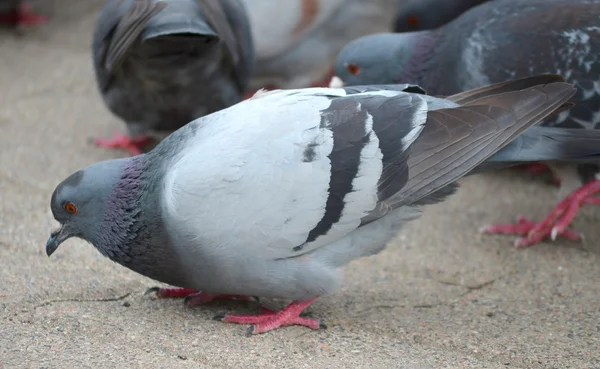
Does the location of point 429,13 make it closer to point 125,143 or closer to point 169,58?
point 169,58

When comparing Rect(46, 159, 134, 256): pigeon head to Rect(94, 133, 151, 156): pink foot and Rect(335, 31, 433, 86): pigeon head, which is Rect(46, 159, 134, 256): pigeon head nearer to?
Rect(335, 31, 433, 86): pigeon head

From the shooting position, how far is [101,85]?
223 inches

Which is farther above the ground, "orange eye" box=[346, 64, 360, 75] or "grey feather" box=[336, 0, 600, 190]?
"grey feather" box=[336, 0, 600, 190]

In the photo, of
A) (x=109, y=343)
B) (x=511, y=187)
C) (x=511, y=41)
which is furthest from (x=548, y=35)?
(x=109, y=343)

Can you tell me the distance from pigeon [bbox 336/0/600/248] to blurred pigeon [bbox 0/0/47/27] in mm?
4657

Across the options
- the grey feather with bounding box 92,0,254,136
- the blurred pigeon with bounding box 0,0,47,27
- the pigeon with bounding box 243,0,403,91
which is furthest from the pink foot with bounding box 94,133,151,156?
the blurred pigeon with bounding box 0,0,47,27

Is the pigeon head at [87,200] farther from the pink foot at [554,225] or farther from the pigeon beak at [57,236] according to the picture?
the pink foot at [554,225]

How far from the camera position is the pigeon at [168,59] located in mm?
4891

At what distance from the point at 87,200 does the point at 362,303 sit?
146 centimetres

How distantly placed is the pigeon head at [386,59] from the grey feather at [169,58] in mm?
778

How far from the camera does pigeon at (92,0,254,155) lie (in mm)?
4891

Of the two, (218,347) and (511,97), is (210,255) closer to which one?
(218,347)

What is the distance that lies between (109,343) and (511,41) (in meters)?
2.93

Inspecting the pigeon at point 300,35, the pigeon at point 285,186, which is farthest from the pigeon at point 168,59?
the pigeon at point 285,186
